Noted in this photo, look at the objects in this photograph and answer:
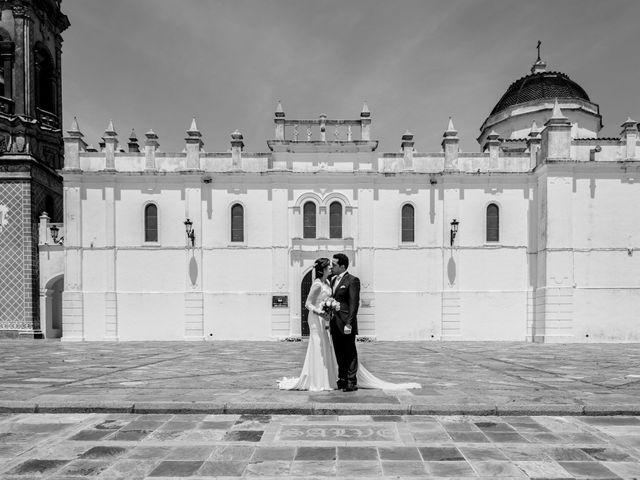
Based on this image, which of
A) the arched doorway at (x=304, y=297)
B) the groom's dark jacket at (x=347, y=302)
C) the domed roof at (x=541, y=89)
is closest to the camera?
the groom's dark jacket at (x=347, y=302)

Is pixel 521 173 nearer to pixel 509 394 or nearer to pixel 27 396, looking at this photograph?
pixel 509 394

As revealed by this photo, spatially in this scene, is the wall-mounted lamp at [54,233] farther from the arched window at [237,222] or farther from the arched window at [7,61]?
the arched window at [237,222]

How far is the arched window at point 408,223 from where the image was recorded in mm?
21922

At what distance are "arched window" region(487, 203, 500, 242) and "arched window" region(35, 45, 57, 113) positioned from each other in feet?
75.5

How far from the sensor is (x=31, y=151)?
2353 cm

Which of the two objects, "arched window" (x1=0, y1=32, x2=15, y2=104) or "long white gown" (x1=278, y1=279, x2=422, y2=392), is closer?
"long white gown" (x1=278, y1=279, x2=422, y2=392)

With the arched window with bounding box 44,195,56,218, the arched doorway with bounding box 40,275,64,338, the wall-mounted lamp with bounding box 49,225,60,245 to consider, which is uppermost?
the arched window with bounding box 44,195,56,218

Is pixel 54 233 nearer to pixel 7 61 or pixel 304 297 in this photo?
pixel 7 61

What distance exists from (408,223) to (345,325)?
14718 mm

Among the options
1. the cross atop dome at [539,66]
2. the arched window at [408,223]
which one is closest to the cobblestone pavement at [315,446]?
the arched window at [408,223]

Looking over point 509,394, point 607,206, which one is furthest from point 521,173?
point 509,394

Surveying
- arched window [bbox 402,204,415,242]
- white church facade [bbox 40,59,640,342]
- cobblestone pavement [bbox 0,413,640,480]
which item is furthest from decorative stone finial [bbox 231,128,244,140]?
cobblestone pavement [bbox 0,413,640,480]

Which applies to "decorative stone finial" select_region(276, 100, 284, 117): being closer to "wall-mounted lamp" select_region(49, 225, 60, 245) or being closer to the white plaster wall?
the white plaster wall

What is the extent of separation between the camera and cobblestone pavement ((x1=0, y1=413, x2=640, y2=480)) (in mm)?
4621
